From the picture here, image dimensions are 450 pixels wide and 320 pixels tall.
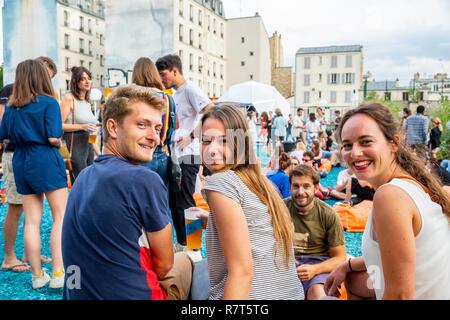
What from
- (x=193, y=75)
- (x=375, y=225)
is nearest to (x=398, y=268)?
(x=375, y=225)

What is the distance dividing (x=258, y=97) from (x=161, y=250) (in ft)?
53.5

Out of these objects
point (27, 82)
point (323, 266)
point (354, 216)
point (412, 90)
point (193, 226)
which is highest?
point (412, 90)

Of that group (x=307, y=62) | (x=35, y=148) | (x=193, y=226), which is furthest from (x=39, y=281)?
(x=307, y=62)

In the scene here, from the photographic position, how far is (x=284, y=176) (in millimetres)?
4453

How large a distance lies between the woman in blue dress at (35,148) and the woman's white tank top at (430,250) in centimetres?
251

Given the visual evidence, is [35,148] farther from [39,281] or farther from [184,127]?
[184,127]

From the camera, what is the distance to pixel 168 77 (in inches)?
149

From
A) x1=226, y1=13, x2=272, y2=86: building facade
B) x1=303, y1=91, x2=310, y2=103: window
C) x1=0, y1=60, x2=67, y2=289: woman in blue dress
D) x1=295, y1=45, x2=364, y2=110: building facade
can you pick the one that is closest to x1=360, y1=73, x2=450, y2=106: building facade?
x1=295, y1=45, x2=364, y2=110: building facade

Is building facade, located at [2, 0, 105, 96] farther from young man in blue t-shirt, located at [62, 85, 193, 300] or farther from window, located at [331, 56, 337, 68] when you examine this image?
window, located at [331, 56, 337, 68]

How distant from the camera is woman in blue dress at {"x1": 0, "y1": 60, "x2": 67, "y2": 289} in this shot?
9.75ft

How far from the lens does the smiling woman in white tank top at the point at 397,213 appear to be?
1.23m

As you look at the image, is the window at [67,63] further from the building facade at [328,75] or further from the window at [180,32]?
the building facade at [328,75]

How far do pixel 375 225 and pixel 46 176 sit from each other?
2.53 m
